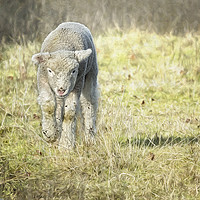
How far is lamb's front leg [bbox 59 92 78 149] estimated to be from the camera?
4625 millimetres

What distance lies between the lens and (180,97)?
838 cm

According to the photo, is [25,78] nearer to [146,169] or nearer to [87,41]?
[87,41]

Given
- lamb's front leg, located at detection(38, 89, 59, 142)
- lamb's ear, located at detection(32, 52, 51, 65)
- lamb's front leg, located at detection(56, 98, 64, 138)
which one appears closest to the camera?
lamb's ear, located at detection(32, 52, 51, 65)

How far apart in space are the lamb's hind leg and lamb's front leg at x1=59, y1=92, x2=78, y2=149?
583 millimetres

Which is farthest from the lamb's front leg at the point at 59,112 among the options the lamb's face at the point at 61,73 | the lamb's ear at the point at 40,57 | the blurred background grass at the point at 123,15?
the blurred background grass at the point at 123,15

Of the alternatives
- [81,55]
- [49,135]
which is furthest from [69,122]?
[81,55]

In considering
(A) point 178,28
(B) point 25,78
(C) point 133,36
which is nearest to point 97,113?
(B) point 25,78

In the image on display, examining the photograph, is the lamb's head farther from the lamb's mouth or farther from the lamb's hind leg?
the lamb's hind leg

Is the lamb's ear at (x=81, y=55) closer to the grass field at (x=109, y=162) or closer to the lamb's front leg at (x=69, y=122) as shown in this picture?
the lamb's front leg at (x=69, y=122)

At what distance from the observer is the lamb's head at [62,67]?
419 cm

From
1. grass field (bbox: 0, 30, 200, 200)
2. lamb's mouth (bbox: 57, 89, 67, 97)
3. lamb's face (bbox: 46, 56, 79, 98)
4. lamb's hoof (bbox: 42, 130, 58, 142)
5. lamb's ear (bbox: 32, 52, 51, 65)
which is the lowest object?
grass field (bbox: 0, 30, 200, 200)

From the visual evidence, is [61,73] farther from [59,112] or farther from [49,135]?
[49,135]

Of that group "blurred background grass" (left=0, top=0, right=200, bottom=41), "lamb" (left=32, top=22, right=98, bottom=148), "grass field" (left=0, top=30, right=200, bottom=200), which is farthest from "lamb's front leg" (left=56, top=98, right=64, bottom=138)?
"blurred background grass" (left=0, top=0, right=200, bottom=41)

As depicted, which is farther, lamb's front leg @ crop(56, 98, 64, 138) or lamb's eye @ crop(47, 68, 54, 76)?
lamb's front leg @ crop(56, 98, 64, 138)
